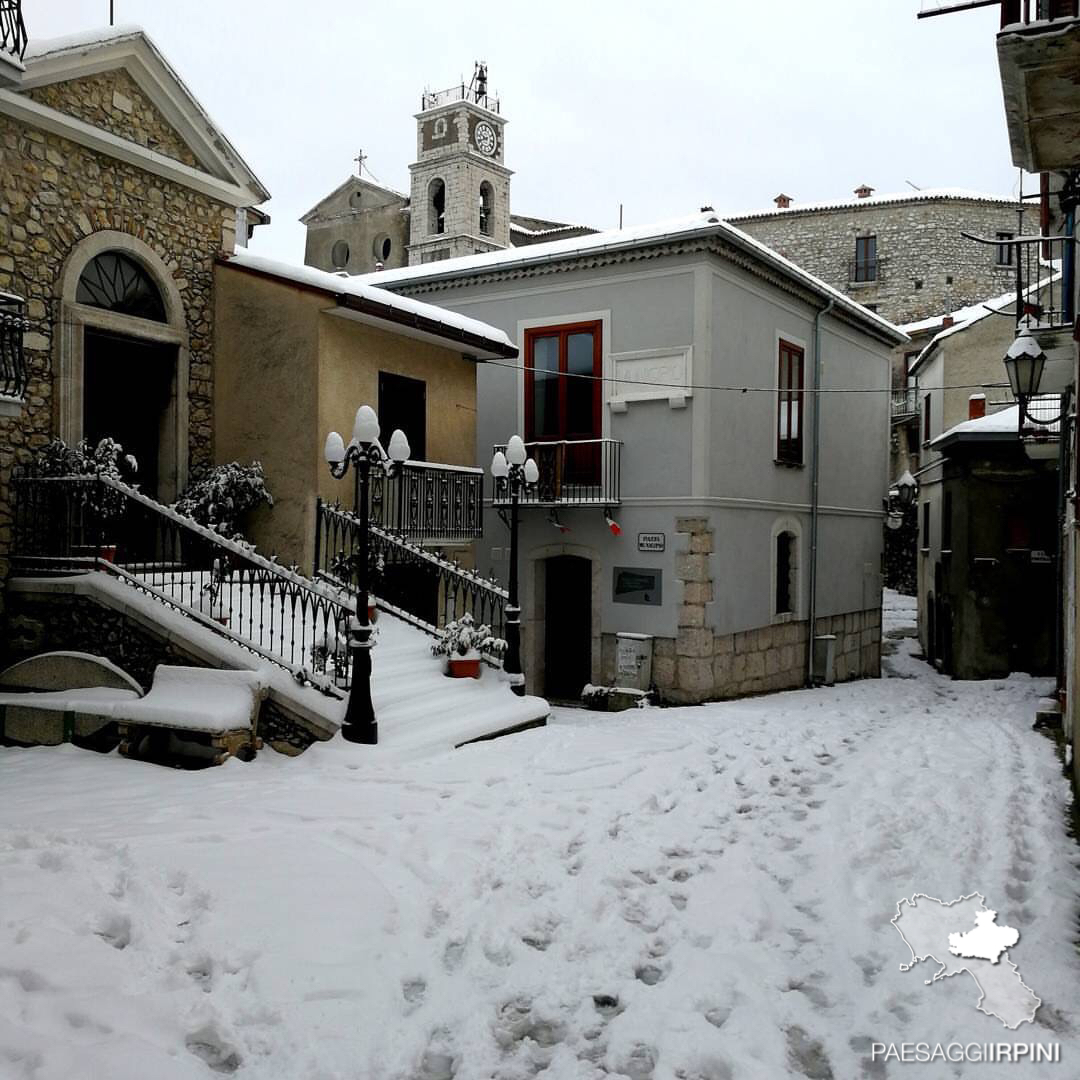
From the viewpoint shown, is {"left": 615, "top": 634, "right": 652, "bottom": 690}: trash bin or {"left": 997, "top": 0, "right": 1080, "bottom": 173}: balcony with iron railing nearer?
{"left": 997, "top": 0, "right": 1080, "bottom": 173}: balcony with iron railing

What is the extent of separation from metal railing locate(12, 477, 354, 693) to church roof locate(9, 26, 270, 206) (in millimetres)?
3682

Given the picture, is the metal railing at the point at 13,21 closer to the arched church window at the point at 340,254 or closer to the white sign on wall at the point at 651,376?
the white sign on wall at the point at 651,376

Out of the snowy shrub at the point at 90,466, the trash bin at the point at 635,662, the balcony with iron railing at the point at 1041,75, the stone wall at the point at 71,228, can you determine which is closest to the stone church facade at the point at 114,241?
the stone wall at the point at 71,228

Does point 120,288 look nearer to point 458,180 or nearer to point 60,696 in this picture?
point 60,696

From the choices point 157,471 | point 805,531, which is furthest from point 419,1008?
point 805,531

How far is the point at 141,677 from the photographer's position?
27.3 feet

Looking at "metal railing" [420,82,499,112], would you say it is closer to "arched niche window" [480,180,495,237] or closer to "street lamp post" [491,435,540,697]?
"arched niche window" [480,180,495,237]

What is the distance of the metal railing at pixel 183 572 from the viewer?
27.1 ft

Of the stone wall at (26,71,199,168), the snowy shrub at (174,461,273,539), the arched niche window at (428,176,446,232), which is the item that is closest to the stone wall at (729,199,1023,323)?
the arched niche window at (428,176,446,232)

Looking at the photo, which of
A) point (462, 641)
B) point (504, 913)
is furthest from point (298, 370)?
point (504, 913)

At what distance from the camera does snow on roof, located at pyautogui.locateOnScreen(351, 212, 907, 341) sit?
13.5 metres

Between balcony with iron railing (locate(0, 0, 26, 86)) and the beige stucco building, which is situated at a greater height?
balcony with iron railing (locate(0, 0, 26, 86))

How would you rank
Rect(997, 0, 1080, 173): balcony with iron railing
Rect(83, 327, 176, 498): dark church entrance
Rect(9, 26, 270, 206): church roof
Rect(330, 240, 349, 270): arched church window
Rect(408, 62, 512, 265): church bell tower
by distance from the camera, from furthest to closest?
1. Rect(330, 240, 349, 270): arched church window
2. Rect(408, 62, 512, 265): church bell tower
3. Rect(83, 327, 176, 498): dark church entrance
4. Rect(9, 26, 270, 206): church roof
5. Rect(997, 0, 1080, 173): balcony with iron railing

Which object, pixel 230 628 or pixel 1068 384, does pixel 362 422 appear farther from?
pixel 1068 384
